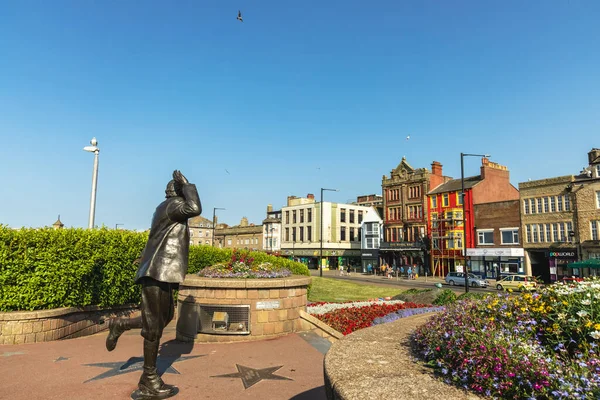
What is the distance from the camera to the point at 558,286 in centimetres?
500

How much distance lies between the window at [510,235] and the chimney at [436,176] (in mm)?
12529

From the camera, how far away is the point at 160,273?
560cm

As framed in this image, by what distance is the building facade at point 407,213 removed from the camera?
54.1 meters

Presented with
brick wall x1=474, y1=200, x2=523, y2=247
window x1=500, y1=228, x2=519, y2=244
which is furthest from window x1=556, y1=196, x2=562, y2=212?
window x1=500, y1=228, x2=519, y2=244

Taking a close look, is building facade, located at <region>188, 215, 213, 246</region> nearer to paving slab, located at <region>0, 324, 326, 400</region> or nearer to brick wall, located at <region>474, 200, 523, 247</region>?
brick wall, located at <region>474, 200, 523, 247</region>

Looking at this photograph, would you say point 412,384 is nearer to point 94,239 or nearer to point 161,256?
point 161,256

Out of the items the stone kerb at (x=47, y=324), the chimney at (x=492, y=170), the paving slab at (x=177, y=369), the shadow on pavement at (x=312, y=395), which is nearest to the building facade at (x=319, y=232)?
the chimney at (x=492, y=170)

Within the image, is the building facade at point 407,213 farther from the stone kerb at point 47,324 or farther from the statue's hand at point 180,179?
the statue's hand at point 180,179

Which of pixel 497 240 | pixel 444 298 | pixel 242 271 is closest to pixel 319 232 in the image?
pixel 497 240

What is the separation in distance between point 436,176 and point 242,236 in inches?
1748

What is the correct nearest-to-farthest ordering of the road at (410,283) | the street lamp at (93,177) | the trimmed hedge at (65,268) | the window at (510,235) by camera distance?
the trimmed hedge at (65,268) < the street lamp at (93,177) < the road at (410,283) < the window at (510,235)

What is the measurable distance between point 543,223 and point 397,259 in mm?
21075

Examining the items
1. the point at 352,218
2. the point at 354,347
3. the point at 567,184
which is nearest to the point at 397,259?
the point at 352,218

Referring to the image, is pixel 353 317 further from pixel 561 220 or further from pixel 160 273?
pixel 561 220
